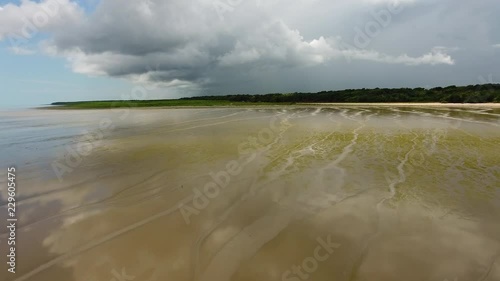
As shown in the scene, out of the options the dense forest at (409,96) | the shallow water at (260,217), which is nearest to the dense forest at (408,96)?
the dense forest at (409,96)

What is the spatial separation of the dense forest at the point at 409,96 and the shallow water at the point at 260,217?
7517 centimetres

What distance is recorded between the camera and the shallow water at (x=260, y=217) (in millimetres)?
5867

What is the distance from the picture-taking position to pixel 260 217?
814cm

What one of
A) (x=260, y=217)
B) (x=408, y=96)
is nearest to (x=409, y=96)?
(x=408, y=96)

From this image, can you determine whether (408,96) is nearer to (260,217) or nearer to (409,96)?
(409,96)

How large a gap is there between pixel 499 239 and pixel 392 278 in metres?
3.39

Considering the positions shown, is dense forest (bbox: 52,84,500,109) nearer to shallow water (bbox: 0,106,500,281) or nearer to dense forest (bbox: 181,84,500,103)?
dense forest (bbox: 181,84,500,103)

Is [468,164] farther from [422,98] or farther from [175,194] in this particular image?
[422,98]

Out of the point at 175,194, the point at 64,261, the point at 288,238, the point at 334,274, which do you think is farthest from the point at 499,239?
the point at 64,261

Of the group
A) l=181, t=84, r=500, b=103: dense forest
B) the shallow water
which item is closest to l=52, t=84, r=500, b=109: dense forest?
l=181, t=84, r=500, b=103: dense forest

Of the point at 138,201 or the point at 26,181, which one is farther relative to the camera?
the point at 26,181

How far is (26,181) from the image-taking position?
39.5ft

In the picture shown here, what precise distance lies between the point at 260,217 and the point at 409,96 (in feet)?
348

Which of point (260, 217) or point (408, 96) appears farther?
point (408, 96)
